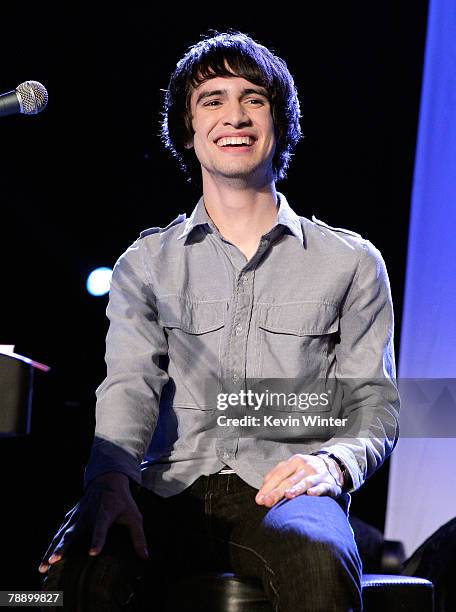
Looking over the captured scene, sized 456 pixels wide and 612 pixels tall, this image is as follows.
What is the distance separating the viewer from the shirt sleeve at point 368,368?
6.07ft

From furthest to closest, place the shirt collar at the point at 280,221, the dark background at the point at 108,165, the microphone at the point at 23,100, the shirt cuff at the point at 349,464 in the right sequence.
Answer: the dark background at the point at 108,165
the shirt collar at the point at 280,221
the shirt cuff at the point at 349,464
the microphone at the point at 23,100

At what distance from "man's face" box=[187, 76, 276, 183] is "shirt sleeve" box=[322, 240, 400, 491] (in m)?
0.35

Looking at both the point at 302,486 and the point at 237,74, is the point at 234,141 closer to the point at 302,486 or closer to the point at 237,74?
the point at 237,74

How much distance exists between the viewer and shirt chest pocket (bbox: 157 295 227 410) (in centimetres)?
199

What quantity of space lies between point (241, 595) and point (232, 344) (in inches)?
24.4

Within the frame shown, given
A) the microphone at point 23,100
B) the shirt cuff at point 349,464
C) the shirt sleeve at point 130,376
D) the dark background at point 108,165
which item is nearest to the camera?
the microphone at point 23,100

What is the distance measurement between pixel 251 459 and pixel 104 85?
225cm

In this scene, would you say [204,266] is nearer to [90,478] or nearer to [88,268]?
[90,478]

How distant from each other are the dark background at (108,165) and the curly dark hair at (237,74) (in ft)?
3.37

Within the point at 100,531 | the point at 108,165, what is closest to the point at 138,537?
the point at 100,531

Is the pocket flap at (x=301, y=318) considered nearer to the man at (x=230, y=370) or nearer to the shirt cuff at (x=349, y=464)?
the man at (x=230, y=370)

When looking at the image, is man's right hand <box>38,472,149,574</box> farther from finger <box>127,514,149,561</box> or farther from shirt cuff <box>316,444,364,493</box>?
shirt cuff <box>316,444,364,493</box>

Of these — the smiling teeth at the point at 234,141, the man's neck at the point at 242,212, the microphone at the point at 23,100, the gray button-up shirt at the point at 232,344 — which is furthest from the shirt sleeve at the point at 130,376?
the microphone at the point at 23,100

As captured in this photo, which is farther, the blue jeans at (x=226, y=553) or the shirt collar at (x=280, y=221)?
the shirt collar at (x=280, y=221)
